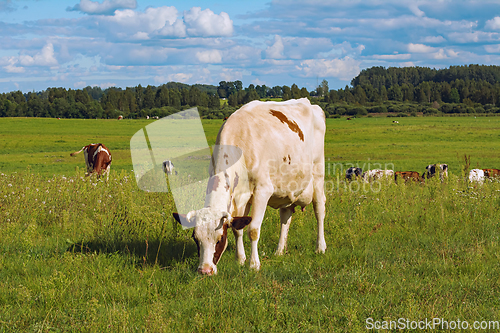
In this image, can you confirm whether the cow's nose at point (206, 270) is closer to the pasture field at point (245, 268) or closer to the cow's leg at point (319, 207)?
the pasture field at point (245, 268)

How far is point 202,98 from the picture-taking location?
488ft

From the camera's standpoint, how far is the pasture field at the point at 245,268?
14.1ft

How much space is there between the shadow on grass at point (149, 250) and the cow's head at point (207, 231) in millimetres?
1036

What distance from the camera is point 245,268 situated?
18.7ft

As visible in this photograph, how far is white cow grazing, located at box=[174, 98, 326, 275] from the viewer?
5051 mm

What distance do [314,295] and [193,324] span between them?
1.53m

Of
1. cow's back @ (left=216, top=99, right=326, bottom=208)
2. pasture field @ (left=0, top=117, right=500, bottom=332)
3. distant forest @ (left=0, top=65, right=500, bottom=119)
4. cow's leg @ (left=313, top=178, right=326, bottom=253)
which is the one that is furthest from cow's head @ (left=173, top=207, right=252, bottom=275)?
distant forest @ (left=0, top=65, right=500, bottom=119)

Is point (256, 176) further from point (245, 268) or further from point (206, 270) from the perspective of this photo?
point (206, 270)

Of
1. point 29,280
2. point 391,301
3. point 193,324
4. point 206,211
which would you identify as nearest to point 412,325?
point 391,301

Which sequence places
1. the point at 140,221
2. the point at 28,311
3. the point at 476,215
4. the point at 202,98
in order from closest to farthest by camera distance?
the point at 28,311, the point at 140,221, the point at 476,215, the point at 202,98

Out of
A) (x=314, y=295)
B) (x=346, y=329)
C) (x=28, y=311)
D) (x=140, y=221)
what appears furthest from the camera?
(x=140, y=221)

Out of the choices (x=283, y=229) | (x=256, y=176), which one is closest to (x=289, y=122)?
(x=256, y=176)

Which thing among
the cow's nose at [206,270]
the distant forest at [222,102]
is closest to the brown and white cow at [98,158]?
the cow's nose at [206,270]

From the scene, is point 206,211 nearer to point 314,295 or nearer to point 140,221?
point 314,295
